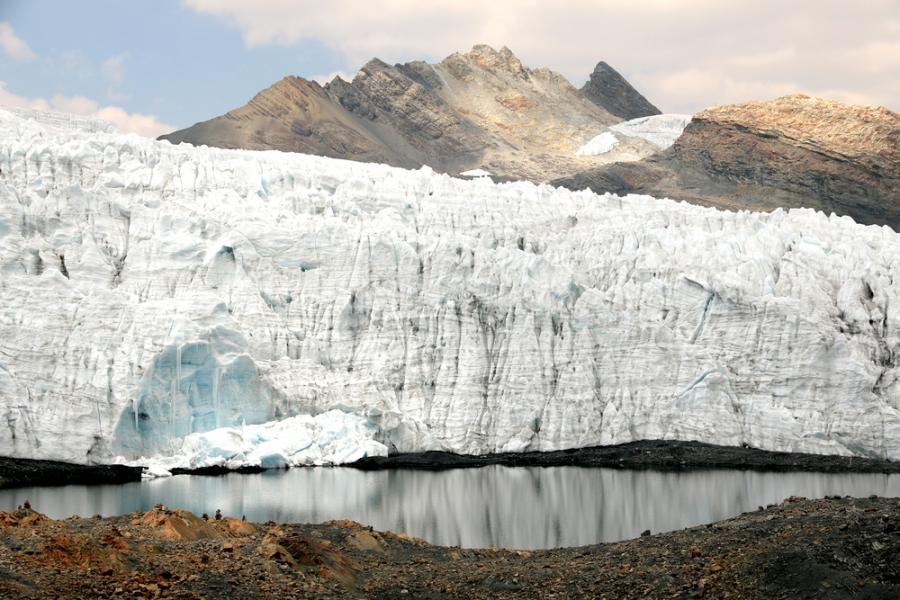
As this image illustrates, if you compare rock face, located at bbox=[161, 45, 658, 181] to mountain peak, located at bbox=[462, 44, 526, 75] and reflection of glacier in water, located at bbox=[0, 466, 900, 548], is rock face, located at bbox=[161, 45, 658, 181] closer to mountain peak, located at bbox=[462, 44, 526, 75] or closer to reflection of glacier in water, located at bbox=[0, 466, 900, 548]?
mountain peak, located at bbox=[462, 44, 526, 75]

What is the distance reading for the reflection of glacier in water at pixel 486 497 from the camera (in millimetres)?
26188

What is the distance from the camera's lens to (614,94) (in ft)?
580

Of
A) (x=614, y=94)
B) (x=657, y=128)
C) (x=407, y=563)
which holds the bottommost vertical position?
(x=407, y=563)

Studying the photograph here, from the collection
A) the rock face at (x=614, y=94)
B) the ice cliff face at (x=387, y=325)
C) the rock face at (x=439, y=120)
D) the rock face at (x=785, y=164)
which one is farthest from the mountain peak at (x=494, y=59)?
the ice cliff face at (x=387, y=325)

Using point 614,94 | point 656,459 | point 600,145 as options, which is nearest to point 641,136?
point 600,145

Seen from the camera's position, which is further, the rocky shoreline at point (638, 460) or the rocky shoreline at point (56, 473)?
the rocky shoreline at point (638, 460)

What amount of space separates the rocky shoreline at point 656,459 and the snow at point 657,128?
342 ft

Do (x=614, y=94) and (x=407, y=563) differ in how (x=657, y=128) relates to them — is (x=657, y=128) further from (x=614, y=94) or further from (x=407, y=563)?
(x=407, y=563)

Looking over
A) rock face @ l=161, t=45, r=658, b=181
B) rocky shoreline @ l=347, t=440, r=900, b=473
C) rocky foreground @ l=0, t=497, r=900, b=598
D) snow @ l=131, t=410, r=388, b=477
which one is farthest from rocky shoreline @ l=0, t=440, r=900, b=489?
rock face @ l=161, t=45, r=658, b=181

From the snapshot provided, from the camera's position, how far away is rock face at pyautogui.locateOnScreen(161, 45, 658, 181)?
423 ft

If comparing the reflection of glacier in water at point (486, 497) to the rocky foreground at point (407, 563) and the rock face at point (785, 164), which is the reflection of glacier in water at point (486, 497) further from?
the rock face at point (785, 164)

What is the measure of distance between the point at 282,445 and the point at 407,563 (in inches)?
998

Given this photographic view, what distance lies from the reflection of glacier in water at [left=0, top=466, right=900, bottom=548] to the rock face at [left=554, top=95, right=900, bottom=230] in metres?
71.0

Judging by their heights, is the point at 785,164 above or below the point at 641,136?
below
